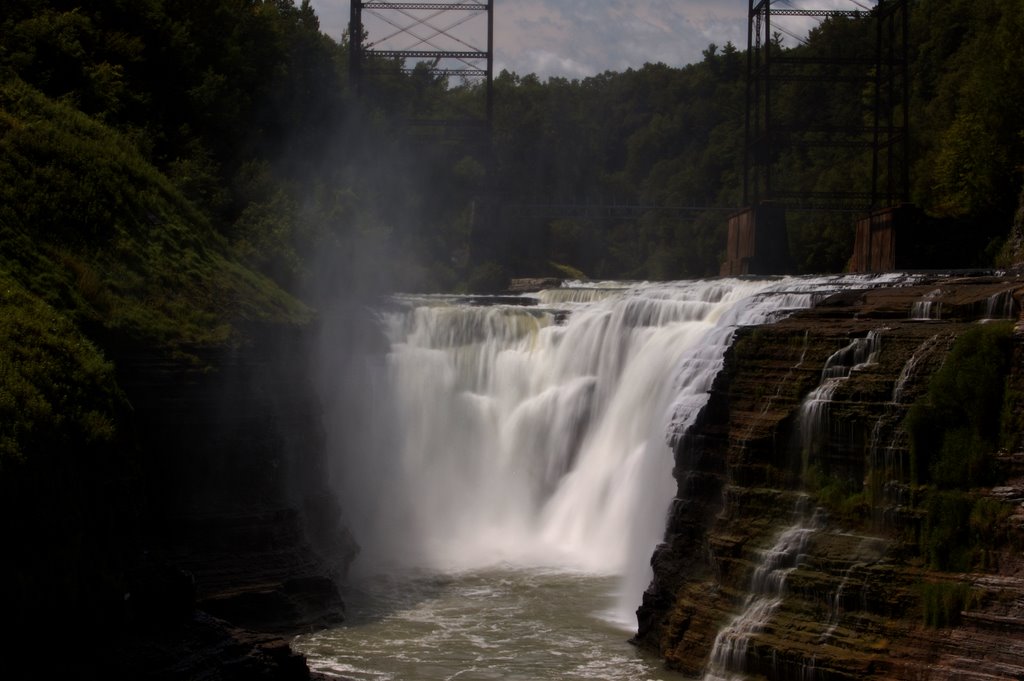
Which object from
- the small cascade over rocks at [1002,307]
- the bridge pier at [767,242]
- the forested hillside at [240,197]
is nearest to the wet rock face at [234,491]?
the forested hillside at [240,197]

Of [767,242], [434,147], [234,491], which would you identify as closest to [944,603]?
[234,491]

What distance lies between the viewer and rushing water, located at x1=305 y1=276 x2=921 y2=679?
23188mm

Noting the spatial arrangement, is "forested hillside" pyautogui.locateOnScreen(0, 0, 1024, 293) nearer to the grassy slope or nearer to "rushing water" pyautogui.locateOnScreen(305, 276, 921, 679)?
the grassy slope

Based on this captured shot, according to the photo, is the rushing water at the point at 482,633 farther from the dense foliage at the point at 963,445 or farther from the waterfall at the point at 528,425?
the dense foliage at the point at 963,445

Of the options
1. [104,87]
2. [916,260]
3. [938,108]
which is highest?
[938,108]

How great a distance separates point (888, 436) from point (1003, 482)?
1880 mm

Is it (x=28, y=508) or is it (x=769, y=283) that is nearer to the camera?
(x=28, y=508)

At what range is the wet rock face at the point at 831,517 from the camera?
691 inches

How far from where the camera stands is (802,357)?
21.8 metres

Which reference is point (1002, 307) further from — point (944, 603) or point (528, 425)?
point (528, 425)

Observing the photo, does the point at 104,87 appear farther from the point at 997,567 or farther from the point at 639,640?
the point at 997,567

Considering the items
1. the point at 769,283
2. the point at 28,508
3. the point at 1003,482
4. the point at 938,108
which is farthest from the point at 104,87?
the point at 938,108

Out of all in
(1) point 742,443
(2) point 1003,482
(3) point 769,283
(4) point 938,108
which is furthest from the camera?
(4) point 938,108

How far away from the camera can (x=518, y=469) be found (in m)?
34.0
